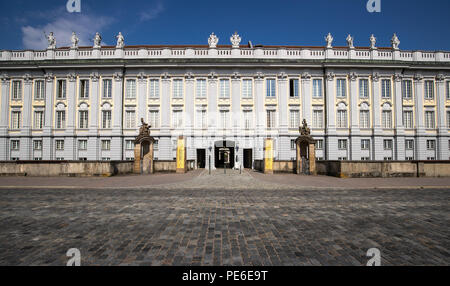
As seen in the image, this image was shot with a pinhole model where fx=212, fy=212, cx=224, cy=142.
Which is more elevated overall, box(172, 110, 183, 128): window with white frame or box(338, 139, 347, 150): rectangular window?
box(172, 110, 183, 128): window with white frame

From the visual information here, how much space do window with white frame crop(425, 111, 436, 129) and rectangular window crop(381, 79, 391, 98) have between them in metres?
6.35

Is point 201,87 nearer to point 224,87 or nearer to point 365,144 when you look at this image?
point 224,87

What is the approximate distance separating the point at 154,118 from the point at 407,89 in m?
36.3

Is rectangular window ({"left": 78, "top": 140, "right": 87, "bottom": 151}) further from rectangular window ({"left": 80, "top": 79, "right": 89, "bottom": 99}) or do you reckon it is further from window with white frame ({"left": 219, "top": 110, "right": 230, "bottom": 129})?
window with white frame ({"left": 219, "top": 110, "right": 230, "bottom": 129})

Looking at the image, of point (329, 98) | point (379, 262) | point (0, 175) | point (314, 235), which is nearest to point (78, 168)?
point (0, 175)

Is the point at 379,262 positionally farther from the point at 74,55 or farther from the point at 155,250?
the point at 74,55

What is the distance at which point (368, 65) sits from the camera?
29.0 m

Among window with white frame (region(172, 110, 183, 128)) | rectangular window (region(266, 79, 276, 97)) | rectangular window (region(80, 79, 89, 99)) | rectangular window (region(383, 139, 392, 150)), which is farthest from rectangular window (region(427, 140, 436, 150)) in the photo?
rectangular window (region(80, 79, 89, 99))

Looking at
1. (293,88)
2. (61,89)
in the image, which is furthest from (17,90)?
(293,88)

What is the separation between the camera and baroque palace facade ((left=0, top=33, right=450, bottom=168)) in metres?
29.0

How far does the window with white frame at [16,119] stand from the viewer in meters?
30.0

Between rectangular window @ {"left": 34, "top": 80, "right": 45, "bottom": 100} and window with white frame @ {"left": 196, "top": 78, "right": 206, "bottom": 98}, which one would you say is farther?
rectangular window @ {"left": 34, "top": 80, "right": 45, "bottom": 100}

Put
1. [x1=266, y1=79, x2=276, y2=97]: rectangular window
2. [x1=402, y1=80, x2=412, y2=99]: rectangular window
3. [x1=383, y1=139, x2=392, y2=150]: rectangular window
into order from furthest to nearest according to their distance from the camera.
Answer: [x1=402, y1=80, x2=412, y2=99]: rectangular window < [x1=266, y1=79, x2=276, y2=97]: rectangular window < [x1=383, y1=139, x2=392, y2=150]: rectangular window
